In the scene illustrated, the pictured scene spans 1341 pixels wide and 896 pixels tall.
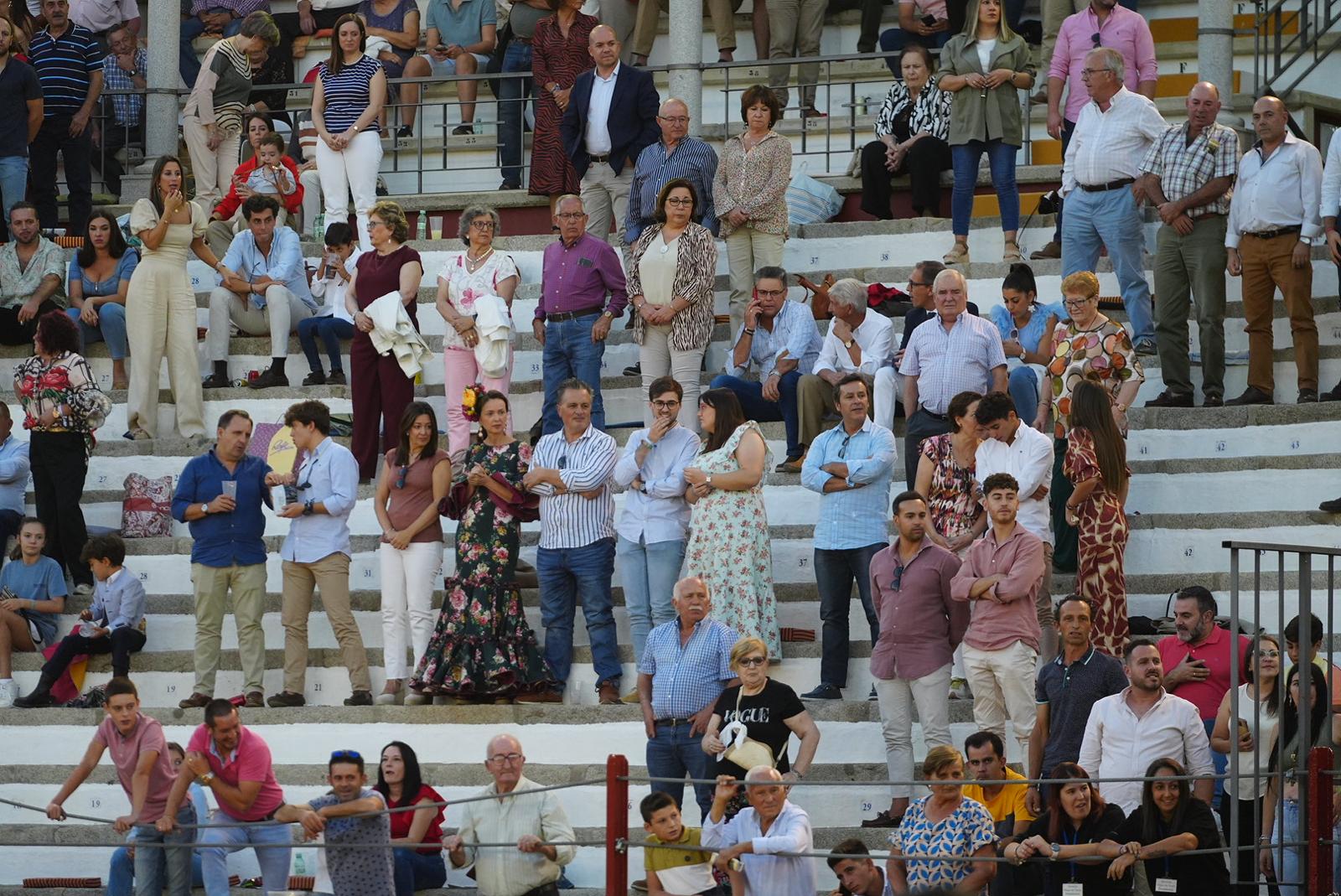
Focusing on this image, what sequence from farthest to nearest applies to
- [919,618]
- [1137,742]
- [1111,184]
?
[1111,184] → [919,618] → [1137,742]

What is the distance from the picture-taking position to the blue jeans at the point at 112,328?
13750mm

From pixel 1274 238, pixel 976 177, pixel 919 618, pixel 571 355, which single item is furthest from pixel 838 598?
pixel 976 177

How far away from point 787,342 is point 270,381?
303 centimetres

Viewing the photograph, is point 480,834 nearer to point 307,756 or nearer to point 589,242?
point 307,756

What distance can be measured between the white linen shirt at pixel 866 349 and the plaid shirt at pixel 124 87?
22.4 ft

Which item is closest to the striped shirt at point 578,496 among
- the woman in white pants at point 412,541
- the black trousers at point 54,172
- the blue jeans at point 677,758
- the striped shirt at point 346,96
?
the woman in white pants at point 412,541

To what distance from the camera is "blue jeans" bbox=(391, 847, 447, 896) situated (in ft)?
32.2

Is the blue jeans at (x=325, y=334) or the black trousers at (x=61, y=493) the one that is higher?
the blue jeans at (x=325, y=334)

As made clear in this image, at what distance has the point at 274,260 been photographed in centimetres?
1380

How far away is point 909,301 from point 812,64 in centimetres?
408

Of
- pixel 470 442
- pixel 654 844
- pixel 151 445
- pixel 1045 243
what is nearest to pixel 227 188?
pixel 151 445

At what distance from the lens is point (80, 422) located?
40.5 feet

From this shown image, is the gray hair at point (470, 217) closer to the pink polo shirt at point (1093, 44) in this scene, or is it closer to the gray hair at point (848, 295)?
the gray hair at point (848, 295)

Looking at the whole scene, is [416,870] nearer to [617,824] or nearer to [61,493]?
[617,824]
